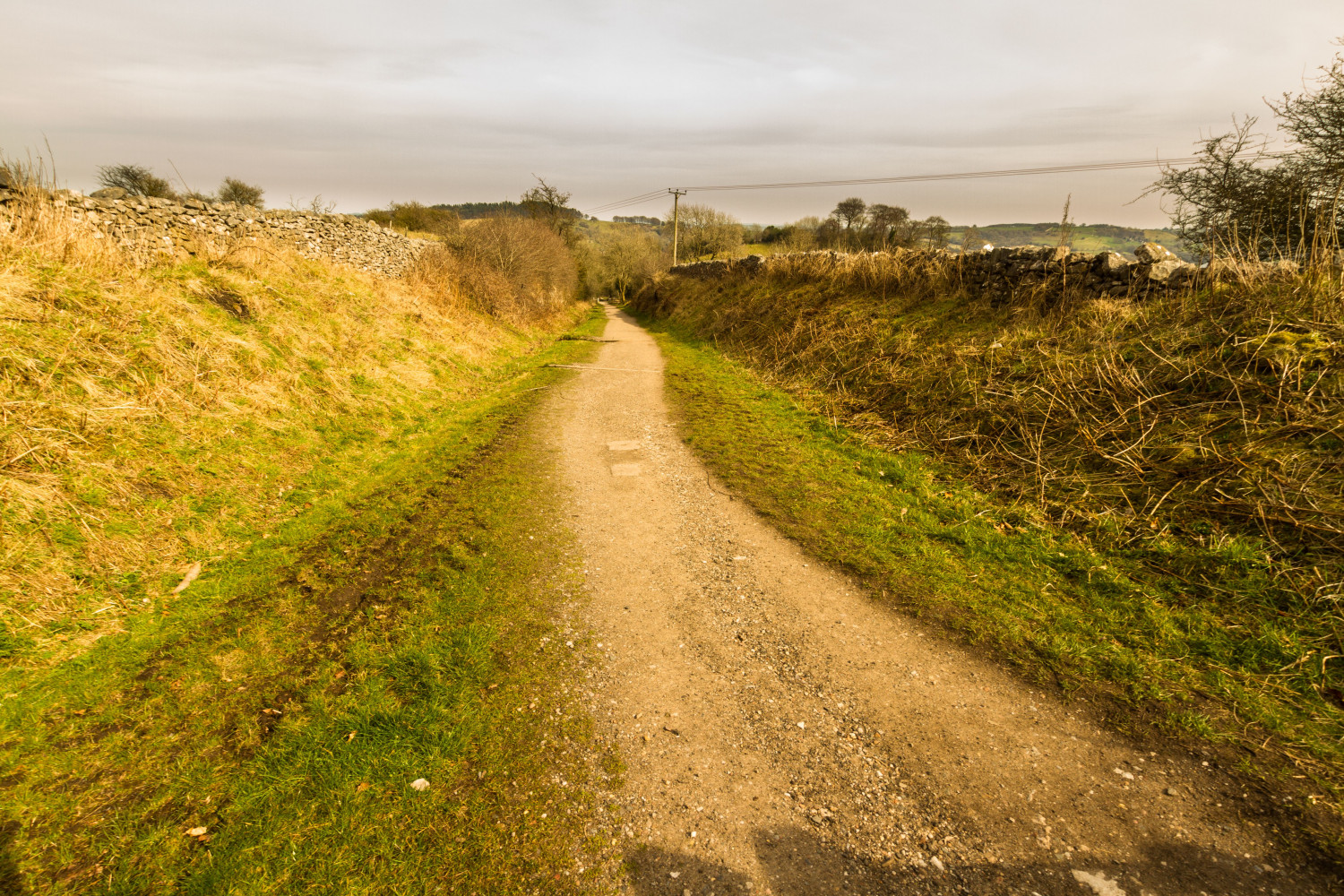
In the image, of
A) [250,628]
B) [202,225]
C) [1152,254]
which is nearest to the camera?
[250,628]

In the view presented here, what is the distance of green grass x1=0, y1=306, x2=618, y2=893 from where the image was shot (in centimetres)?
→ 279

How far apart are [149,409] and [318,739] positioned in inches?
229

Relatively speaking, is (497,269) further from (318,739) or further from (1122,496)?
(1122,496)

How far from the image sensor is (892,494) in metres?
7.42

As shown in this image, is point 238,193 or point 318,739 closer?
point 318,739

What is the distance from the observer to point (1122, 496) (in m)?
6.34

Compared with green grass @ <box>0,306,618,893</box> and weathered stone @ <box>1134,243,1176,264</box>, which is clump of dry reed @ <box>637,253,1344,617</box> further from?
green grass @ <box>0,306,618,893</box>

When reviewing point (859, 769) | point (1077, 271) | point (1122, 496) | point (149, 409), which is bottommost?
point (859, 769)

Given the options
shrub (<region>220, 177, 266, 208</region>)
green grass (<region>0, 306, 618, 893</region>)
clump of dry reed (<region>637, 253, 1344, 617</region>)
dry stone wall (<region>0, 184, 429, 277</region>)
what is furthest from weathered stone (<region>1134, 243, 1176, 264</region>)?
shrub (<region>220, 177, 266, 208</region>)

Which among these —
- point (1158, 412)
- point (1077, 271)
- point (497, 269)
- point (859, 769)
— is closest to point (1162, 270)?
point (1077, 271)

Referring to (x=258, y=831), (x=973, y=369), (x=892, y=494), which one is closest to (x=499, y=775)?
(x=258, y=831)

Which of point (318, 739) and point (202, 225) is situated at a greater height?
point (202, 225)

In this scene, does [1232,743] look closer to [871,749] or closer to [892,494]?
[871,749]

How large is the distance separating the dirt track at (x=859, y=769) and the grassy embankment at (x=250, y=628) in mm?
563
